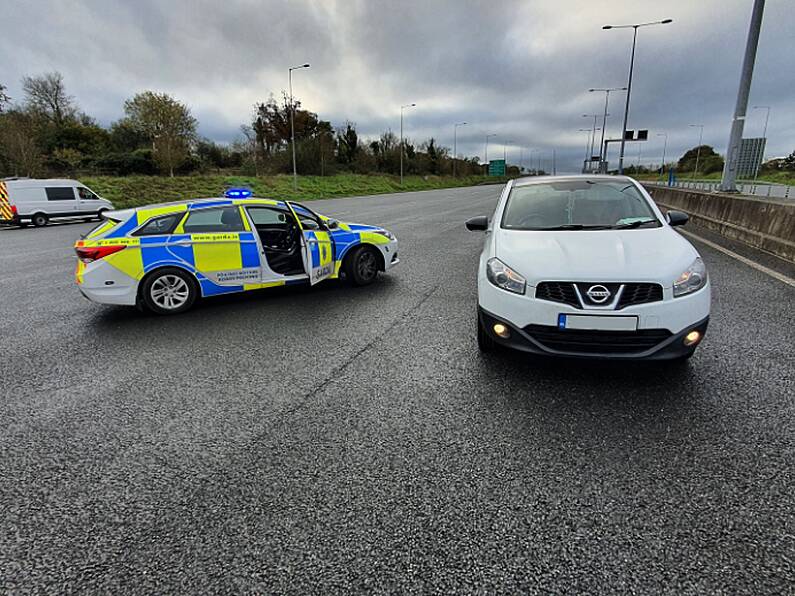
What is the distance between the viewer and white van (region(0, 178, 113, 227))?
18.1m

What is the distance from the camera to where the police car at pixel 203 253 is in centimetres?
521

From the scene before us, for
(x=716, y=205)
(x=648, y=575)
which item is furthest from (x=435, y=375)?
(x=716, y=205)

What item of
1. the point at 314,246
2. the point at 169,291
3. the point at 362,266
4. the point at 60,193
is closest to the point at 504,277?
the point at 314,246

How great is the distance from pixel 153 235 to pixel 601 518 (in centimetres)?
541

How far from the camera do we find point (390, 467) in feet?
8.28

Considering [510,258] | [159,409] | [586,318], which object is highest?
[510,258]

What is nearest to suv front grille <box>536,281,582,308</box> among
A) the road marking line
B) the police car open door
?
the police car open door

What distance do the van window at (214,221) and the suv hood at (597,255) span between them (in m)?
3.59

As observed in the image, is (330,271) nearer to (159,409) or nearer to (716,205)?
(159,409)

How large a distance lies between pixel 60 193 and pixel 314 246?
19.2 meters

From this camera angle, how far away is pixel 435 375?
3641 mm

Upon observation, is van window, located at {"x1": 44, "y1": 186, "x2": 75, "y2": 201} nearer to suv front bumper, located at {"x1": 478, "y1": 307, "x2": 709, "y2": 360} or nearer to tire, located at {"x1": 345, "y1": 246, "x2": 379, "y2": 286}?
tire, located at {"x1": 345, "y1": 246, "x2": 379, "y2": 286}

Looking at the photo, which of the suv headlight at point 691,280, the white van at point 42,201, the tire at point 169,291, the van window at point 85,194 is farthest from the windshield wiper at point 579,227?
the van window at point 85,194

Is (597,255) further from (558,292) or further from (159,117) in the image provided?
(159,117)
